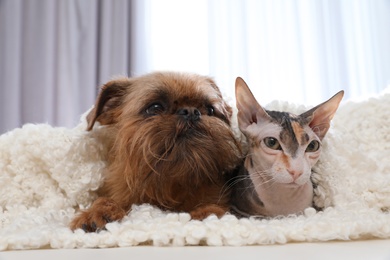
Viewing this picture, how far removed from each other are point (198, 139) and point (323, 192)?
380 millimetres

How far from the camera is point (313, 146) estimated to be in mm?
1118

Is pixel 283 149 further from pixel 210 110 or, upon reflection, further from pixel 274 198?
pixel 210 110

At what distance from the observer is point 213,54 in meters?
2.90

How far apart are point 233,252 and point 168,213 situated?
0.34m

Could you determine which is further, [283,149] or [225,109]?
[225,109]

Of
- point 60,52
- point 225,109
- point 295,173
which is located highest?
point 60,52

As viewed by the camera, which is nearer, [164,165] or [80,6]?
[164,165]

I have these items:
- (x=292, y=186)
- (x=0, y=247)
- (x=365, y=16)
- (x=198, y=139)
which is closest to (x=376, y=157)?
(x=292, y=186)

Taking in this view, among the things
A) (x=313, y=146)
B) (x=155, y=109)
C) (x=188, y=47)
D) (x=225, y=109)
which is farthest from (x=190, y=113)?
(x=188, y=47)

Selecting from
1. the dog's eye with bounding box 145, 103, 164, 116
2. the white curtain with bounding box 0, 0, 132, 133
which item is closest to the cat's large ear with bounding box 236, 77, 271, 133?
the dog's eye with bounding box 145, 103, 164, 116

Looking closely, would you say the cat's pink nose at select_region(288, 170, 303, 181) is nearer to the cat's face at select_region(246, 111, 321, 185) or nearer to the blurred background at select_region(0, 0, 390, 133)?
the cat's face at select_region(246, 111, 321, 185)

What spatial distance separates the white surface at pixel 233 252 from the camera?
708mm

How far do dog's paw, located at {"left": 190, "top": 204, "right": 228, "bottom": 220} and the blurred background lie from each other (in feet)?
5.72

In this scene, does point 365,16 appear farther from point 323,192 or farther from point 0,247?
point 0,247
